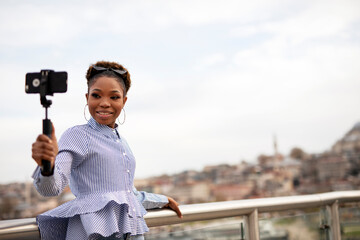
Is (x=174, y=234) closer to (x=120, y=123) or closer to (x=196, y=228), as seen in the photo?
(x=196, y=228)

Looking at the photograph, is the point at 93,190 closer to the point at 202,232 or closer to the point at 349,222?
the point at 202,232

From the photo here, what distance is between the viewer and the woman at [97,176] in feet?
5.46

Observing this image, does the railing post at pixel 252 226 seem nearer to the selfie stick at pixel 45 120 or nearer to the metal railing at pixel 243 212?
the metal railing at pixel 243 212

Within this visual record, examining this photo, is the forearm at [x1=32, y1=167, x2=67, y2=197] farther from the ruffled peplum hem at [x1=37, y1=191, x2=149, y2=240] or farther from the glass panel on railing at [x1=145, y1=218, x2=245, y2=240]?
the glass panel on railing at [x1=145, y1=218, x2=245, y2=240]

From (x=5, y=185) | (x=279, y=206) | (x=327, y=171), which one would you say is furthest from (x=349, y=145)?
(x=279, y=206)

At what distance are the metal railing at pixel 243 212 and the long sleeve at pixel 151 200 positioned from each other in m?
0.03

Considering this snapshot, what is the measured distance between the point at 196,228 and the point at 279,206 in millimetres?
632

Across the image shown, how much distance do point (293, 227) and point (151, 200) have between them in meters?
1.39

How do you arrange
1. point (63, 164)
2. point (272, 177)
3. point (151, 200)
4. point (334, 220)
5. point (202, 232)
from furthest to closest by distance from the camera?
1. point (272, 177)
2. point (334, 220)
3. point (202, 232)
4. point (151, 200)
5. point (63, 164)

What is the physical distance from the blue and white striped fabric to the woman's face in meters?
0.04

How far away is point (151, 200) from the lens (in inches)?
83.6

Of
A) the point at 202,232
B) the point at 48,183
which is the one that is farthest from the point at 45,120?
the point at 202,232

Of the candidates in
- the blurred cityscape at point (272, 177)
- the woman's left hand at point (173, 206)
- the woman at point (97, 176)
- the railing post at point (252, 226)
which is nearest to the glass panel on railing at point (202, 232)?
the railing post at point (252, 226)

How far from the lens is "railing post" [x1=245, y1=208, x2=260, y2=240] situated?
2.76m
